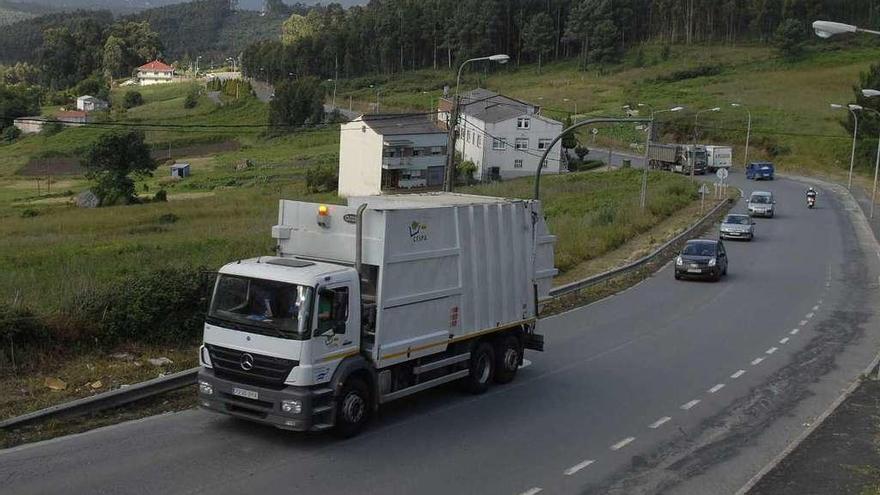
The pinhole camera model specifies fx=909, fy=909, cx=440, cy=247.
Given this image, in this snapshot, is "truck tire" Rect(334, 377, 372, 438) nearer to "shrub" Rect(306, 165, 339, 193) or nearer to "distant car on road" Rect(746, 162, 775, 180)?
"shrub" Rect(306, 165, 339, 193)

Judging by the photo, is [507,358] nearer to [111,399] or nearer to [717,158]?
[111,399]

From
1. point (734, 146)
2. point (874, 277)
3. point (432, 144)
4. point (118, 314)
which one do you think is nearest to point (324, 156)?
point (432, 144)

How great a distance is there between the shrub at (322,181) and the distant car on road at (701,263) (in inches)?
1529

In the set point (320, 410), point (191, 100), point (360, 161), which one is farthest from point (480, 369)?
point (191, 100)

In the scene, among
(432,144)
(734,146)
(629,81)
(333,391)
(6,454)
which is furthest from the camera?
(629,81)

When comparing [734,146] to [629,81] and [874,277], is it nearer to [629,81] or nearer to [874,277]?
[629,81]

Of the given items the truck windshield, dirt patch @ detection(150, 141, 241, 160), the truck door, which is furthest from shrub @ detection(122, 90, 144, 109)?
the truck door

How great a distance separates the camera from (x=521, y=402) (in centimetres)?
1491

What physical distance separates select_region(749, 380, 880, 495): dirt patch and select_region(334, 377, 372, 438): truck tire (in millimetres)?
5099

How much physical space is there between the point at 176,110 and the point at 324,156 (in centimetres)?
6050

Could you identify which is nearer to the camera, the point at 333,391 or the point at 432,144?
the point at 333,391

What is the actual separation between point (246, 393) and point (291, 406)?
A: 0.71 metres

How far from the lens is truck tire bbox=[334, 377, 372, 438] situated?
12141 mm

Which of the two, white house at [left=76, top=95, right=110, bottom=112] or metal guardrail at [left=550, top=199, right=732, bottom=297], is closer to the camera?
metal guardrail at [left=550, top=199, right=732, bottom=297]
